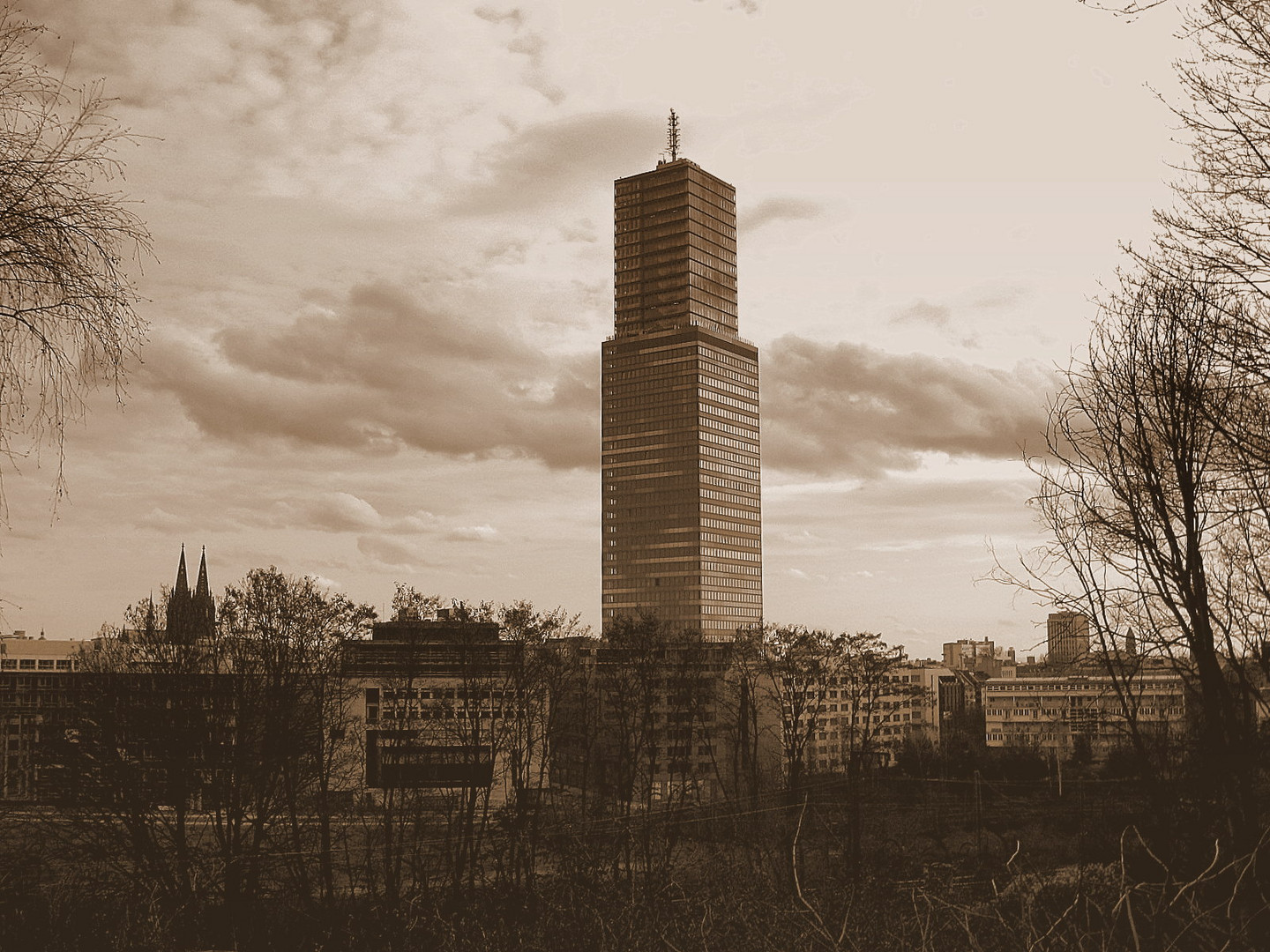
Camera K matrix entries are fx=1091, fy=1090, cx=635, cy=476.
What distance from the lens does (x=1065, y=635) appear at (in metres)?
12.8

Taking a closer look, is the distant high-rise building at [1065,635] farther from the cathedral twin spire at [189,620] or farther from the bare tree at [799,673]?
Result: the bare tree at [799,673]

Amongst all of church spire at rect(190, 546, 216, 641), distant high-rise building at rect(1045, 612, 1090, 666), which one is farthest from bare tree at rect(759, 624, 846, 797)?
distant high-rise building at rect(1045, 612, 1090, 666)

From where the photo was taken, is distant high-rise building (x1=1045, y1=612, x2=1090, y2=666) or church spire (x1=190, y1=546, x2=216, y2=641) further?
church spire (x1=190, y1=546, x2=216, y2=641)

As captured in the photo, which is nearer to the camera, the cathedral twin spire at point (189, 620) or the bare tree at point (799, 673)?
the cathedral twin spire at point (189, 620)

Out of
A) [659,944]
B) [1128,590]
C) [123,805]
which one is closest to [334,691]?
[123,805]

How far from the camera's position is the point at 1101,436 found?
11.4 m

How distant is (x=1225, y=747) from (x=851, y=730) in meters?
37.7

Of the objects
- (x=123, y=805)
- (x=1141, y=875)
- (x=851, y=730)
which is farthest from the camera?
(x=851, y=730)

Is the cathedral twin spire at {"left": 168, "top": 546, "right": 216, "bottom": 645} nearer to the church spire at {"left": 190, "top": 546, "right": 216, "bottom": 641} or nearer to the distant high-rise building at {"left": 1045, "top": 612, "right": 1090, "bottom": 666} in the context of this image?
the church spire at {"left": 190, "top": 546, "right": 216, "bottom": 641}

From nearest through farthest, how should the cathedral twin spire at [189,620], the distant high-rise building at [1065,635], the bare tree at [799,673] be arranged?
the distant high-rise building at [1065,635]
the cathedral twin spire at [189,620]
the bare tree at [799,673]

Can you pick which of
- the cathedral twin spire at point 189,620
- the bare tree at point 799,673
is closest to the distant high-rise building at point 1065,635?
the cathedral twin spire at point 189,620

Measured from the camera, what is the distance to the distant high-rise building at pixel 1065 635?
488 inches

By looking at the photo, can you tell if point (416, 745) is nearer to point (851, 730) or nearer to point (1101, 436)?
point (851, 730)

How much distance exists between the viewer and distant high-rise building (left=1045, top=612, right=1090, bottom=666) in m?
12.4
